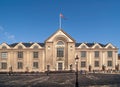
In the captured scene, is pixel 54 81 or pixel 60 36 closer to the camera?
pixel 54 81

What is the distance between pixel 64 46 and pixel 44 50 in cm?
731

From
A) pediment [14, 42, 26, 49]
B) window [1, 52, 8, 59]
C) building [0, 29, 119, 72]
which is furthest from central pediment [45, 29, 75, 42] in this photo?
window [1, 52, 8, 59]

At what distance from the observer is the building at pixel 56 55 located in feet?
305

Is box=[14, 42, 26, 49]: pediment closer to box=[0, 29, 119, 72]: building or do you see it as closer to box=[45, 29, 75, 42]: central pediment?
box=[0, 29, 119, 72]: building

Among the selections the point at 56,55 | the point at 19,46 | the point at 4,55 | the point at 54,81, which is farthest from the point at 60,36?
the point at 54,81

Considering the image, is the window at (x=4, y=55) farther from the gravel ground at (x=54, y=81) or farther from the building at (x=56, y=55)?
the gravel ground at (x=54, y=81)

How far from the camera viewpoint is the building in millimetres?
92812

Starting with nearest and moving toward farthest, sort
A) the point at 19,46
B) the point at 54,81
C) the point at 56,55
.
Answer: the point at 54,81
the point at 56,55
the point at 19,46

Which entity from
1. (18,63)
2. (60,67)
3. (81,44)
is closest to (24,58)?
(18,63)

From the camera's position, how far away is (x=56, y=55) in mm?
93125

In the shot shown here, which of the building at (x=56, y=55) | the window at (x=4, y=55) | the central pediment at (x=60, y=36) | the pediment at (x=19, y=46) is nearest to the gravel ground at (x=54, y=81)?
the building at (x=56, y=55)

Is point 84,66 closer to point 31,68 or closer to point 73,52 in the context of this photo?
point 73,52

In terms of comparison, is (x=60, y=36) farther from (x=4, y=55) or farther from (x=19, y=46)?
→ (x=4, y=55)

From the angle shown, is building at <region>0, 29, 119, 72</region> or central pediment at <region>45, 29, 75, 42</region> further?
central pediment at <region>45, 29, 75, 42</region>
